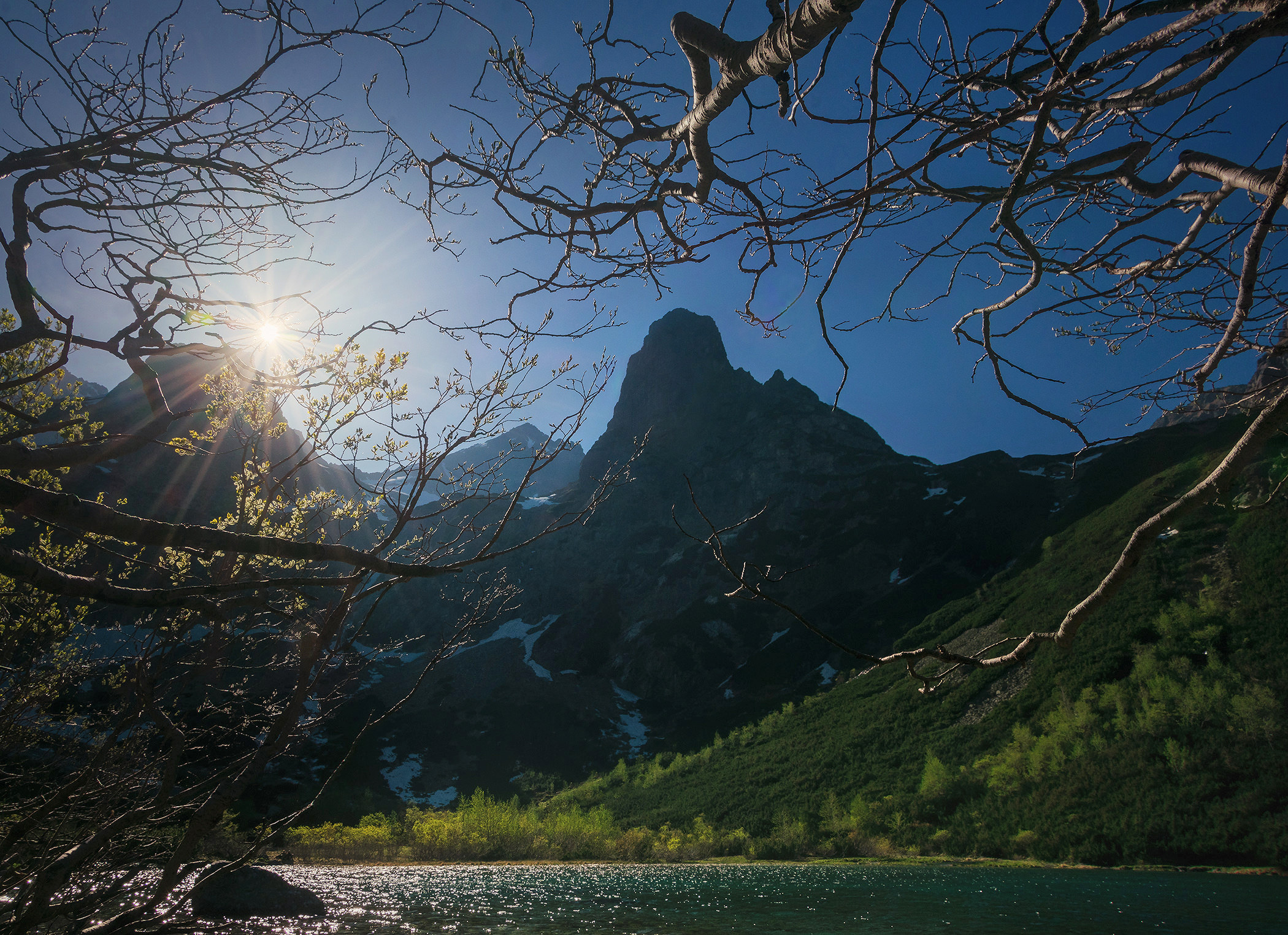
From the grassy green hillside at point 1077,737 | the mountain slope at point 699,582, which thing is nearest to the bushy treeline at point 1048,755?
the grassy green hillside at point 1077,737

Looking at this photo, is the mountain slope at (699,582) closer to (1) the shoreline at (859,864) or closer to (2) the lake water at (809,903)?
(1) the shoreline at (859,864)

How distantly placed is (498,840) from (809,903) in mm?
23025

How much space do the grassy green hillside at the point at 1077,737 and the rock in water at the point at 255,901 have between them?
18.9 meters

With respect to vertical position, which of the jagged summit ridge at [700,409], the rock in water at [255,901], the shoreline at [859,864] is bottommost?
the shoreline at [859,864]

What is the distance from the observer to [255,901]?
546 inches

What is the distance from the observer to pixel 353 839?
30.7 metres

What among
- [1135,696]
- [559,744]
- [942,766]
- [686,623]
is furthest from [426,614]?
[1135,696]

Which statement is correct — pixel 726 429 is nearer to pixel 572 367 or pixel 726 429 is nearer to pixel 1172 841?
pixel 1172 841

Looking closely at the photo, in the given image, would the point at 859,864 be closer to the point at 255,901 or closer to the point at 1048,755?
the point at 1048,755

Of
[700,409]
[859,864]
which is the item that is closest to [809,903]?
[859,864]

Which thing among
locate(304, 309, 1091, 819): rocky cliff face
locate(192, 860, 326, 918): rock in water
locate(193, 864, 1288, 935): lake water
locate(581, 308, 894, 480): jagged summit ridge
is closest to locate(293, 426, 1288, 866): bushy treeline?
locate(193, 864, 1288, 935): lake water

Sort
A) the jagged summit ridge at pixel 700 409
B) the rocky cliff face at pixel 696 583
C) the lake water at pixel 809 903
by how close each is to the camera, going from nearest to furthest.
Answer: the lake water at pixel 809 903
the rocky cliff face at pixel 696 583
the jagged summit ridge at pixel 700 409

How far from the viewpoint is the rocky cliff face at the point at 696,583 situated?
170 feet

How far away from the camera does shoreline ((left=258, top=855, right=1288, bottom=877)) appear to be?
18391 mm
